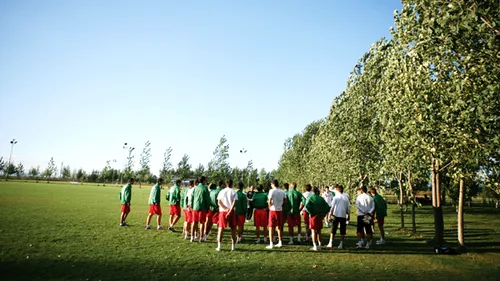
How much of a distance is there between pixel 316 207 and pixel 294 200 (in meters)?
2.06

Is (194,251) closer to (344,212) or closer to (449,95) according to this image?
(344,212)

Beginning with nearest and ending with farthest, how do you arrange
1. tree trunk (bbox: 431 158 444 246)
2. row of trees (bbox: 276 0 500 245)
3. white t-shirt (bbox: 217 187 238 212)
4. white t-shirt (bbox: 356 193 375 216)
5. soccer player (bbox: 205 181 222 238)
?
row of trees (bbox: 276 0 500 245) < white t-shirt (bbox: 217 187 238 212) < white t-shirt (bbox: 356 193 375 216) < soccer player (bbox: 205 181 222 238) < tree trunk (bbox: 431 158 444 246)

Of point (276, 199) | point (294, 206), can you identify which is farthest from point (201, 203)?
point (294, 206)

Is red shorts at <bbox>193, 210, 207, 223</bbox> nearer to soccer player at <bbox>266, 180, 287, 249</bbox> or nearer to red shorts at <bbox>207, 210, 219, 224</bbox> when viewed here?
red shorts at <bbox>207, 210, 219, 224</bbox>

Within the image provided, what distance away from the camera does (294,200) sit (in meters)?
15.2

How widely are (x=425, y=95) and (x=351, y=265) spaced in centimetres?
660

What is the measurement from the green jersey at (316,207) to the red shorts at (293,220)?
1817 mm

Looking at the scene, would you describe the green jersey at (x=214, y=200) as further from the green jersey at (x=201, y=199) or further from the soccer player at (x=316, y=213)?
the soccer player at (x=316, y=213)

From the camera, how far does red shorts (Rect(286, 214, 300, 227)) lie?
14.8 metres

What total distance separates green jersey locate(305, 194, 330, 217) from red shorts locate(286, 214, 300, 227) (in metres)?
1.82

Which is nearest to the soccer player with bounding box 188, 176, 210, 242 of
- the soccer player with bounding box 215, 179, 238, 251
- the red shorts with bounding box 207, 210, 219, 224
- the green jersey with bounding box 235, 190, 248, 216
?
the soccer player with bounding box 215, 179, 238, 251

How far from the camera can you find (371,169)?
2298 cm

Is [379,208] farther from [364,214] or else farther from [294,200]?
[294,200]

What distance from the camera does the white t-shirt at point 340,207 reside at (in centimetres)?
1388
